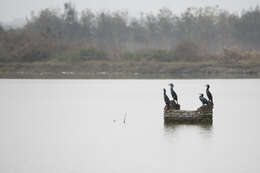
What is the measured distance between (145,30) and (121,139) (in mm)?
74898

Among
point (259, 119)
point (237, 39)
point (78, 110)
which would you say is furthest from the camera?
point (237, 39)

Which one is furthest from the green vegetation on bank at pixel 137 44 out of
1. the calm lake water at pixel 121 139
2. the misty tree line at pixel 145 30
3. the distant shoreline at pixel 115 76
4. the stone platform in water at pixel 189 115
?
the stone platform in water at pixel 189 115

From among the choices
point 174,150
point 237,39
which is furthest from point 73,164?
point 237,39

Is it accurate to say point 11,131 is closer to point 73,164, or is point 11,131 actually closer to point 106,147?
point 106,147

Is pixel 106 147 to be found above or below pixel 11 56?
below

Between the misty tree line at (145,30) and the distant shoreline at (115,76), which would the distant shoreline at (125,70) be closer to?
the distant shoreline at (115,76)

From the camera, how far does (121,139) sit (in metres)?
22.1

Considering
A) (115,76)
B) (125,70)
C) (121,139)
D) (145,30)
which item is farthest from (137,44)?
(121,139)

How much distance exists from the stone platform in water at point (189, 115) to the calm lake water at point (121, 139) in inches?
10.5

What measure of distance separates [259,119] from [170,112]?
5911 mm

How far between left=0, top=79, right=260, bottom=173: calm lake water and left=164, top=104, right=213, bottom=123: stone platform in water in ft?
0.87

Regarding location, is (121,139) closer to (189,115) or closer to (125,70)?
(189,115)

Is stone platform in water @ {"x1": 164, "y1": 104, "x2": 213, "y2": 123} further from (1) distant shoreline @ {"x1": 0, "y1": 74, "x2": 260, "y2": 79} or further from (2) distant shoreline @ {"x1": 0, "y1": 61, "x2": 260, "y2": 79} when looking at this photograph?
(2) distant shoreline @ {"x1": 0, "y1": 61, "x2": 260, "y2": 79}

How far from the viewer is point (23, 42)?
7806cm
